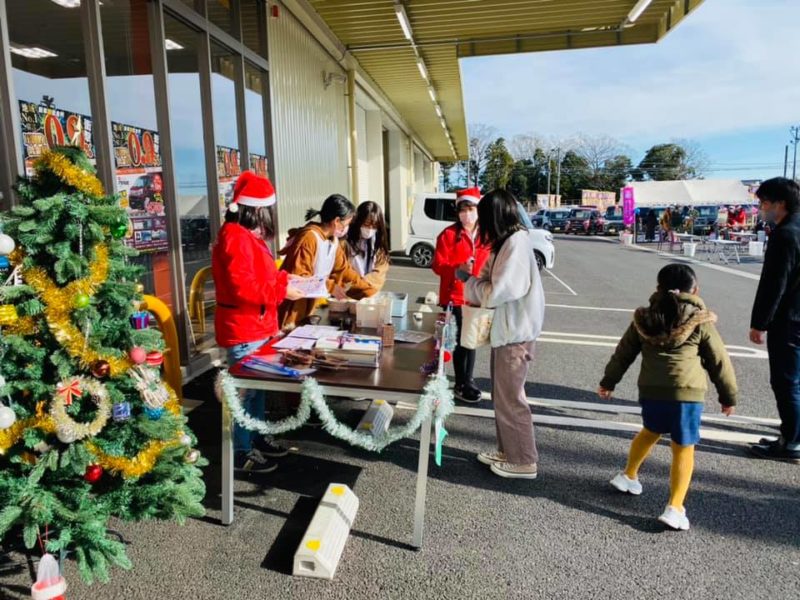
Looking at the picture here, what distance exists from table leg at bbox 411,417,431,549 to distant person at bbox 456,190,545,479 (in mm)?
836

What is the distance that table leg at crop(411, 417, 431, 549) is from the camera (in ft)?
7.74

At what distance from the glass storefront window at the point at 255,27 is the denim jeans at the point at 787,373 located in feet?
18.9

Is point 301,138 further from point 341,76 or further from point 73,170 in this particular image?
point 73,170

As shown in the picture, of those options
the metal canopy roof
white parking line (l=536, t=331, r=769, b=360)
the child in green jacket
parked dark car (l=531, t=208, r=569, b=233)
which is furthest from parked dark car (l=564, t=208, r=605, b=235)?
the child in green jacket

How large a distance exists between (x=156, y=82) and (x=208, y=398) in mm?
2607

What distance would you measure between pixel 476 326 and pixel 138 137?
305 centimetres

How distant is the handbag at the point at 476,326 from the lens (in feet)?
10.1

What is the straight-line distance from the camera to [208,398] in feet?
14.0

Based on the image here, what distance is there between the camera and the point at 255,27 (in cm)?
615

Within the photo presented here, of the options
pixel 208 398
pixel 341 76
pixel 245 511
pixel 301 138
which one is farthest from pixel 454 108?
pixel 245 511

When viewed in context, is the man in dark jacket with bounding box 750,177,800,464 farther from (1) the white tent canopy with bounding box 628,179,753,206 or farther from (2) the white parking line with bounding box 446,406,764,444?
(1) the white tent canopy with bounding box 628,179,753,206

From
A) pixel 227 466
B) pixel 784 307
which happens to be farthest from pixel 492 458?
pixel 784 307

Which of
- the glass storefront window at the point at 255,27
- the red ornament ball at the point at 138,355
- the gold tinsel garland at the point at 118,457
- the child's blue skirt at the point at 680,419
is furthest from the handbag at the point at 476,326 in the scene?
the glass storefront window at the point at 255,27

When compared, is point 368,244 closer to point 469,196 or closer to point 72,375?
point 469,196
